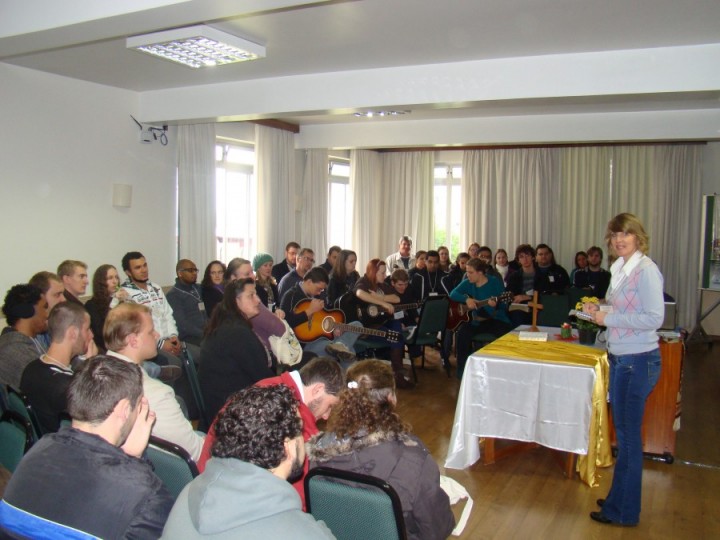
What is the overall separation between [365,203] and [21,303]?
681 cm

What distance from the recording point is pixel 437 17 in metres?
3.81

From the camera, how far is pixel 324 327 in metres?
5.55

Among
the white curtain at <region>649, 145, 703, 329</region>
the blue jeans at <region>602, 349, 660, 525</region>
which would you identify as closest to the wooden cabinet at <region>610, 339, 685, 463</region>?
the blue jeans at <region>602, 349, 660, 525</region>

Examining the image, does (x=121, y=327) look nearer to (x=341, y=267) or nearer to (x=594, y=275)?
(x=341, y=267)

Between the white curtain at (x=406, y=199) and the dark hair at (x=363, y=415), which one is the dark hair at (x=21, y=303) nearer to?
the dark hair at (x=363, y=415)

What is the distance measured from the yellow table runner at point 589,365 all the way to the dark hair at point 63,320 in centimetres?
234

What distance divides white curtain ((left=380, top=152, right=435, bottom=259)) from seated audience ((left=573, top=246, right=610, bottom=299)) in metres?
2.45

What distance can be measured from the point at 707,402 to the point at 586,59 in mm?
3299

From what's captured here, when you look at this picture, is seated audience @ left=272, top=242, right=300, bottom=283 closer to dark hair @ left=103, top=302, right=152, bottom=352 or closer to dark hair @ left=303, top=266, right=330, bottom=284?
dark hair @ left=303, top=266, right=330, bottom=284

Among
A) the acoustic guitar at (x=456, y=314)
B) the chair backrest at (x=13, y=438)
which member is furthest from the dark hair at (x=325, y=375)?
the acoustic guitar at (x=456, y=314)

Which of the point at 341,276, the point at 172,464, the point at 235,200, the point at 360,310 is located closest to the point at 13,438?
the point at 172,464

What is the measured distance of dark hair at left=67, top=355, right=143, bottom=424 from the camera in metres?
1.70

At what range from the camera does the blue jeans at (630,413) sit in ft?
10.4

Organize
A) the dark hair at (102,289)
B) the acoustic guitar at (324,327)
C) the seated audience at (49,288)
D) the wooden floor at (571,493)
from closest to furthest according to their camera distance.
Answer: the wooden floor at (571,493), the seated audience at (49,288), the dark hair at (102,289), the acoustic guitar at (324,327)
